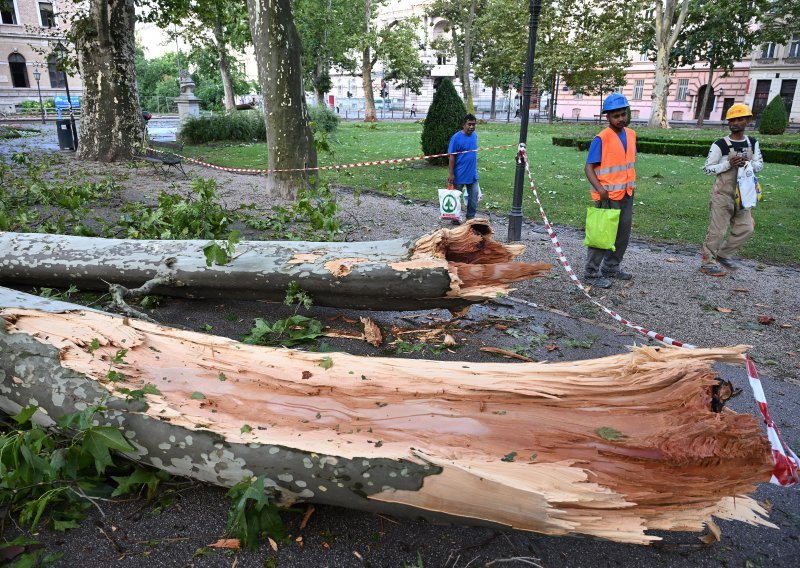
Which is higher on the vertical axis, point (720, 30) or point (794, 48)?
point (720, 30)

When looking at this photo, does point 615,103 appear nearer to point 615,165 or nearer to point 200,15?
point 615,165

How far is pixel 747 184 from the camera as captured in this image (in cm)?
587

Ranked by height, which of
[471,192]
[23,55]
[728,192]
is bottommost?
[471,192]

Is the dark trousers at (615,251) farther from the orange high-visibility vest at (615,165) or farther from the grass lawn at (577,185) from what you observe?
the grass lawn at (577,185)

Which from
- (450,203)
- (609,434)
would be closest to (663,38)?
(450,203)

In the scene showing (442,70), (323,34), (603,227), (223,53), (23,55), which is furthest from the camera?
(442,70)

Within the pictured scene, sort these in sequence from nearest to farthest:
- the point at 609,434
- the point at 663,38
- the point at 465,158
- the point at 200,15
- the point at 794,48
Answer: the point at 609,434
the point at 465,158
the point at 200,15
the point at 663,38
the point at 794,48

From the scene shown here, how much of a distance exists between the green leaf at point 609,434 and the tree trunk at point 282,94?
25.4 ft

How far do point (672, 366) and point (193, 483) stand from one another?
2155mm

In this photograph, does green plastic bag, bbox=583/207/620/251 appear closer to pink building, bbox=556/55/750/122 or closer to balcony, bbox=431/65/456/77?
pink building, bbox=556/55/750/122

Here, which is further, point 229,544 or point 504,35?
point 504,35

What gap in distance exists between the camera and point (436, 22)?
194 ft

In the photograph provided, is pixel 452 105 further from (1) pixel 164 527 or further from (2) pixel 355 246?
(1) pixel 164 527

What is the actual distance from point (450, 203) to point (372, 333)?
3.39m
